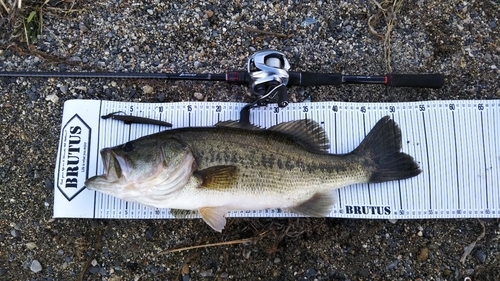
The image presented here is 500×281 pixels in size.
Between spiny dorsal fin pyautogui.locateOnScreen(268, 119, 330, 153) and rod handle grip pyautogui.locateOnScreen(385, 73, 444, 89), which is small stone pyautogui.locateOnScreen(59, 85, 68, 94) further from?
rod handle grip pyautogui.locateOnScreen(385, 73, 444, 89)

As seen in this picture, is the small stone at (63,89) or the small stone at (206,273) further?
the small stone at (63,89)

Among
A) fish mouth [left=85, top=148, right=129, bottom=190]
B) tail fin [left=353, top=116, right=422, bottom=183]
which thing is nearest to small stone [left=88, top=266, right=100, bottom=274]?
fish mouth [left=85, top=148, right=129, bottom=190]

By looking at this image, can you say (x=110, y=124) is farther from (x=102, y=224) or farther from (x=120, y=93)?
(x=102, y=224)

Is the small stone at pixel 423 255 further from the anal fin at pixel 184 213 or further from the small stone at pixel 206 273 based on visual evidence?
the anal fin at pixel 184 213

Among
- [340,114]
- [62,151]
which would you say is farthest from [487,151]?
[62,151]

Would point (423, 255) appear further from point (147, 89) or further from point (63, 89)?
point (63, 89)

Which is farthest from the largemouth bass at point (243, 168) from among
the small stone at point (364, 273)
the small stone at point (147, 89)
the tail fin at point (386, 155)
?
the small stone at point (147, 89)

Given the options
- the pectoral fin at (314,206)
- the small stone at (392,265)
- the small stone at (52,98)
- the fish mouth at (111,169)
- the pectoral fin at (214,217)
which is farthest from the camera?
the small stone at (52,98)
